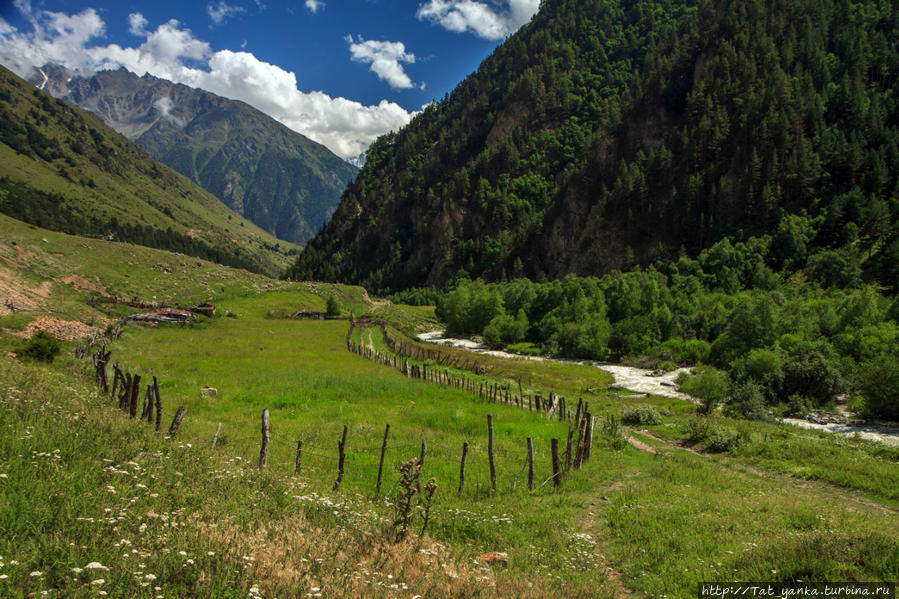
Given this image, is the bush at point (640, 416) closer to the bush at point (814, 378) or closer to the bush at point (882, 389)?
the bush at point (882, 389)

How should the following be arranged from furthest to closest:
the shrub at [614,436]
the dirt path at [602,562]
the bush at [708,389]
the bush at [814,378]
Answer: the bush at [814,378]
the bush at [708,389]
the shrub at [614,436]
the dirt path at [602,562]

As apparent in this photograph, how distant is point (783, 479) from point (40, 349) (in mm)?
41701

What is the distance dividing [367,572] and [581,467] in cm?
1297

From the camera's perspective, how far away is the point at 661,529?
1171 centimetres

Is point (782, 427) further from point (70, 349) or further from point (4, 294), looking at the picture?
point (4, 294)

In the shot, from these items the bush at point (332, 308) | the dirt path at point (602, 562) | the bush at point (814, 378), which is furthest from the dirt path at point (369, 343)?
the dirt path at point (602, 562)

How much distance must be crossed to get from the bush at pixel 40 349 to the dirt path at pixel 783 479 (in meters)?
36.4

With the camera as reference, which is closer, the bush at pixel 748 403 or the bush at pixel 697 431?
the bush at pixel 697 431

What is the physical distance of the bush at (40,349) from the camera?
28750mm

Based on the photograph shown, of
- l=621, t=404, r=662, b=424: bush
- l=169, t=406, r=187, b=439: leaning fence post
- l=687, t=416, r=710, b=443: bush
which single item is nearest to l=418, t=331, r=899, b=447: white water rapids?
l=687, t=416, r=710, b=443: bush

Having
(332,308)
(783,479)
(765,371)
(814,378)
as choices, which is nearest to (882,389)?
(814,378)

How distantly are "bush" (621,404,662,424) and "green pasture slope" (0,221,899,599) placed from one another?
555cm

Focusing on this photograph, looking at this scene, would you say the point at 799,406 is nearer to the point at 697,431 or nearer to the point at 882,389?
the point at 882,389

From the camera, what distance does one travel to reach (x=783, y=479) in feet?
63.4
